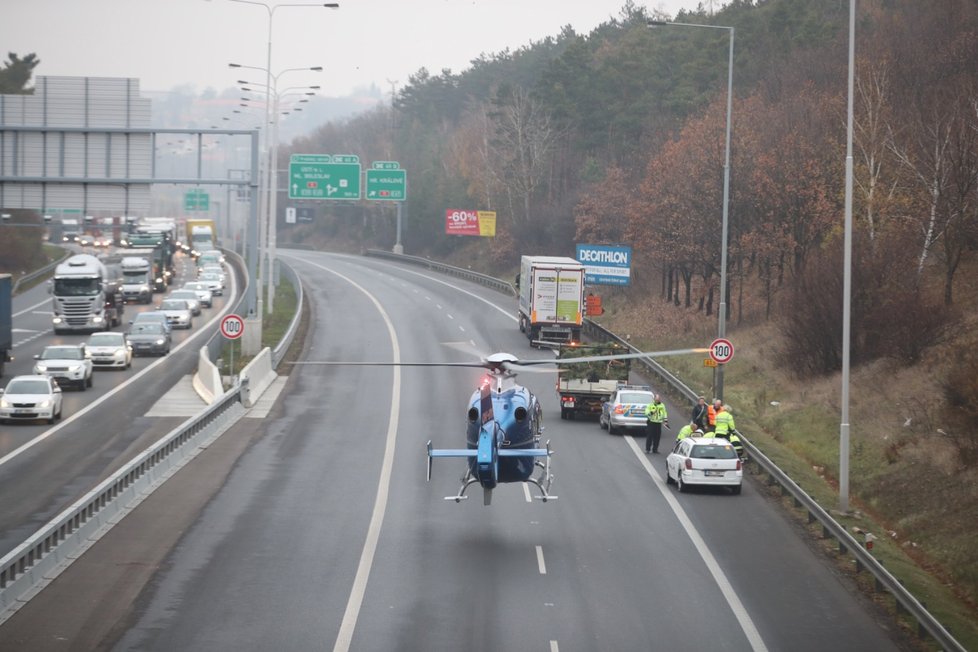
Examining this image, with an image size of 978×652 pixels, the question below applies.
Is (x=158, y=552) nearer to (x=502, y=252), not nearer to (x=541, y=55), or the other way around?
(x=502, y=252)

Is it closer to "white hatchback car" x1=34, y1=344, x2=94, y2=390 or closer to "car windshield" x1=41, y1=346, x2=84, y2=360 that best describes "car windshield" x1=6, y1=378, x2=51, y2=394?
"white hatchback car" x1=34, y1=344, x2=94, y2=390

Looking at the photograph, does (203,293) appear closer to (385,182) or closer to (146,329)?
(385,182)

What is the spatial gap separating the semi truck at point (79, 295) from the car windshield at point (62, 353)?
48.2ft

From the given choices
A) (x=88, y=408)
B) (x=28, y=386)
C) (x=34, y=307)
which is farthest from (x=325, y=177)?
(x=28, y=386)

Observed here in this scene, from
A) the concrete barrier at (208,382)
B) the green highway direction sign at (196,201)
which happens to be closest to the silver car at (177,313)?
the concrete barrier at (208,382)

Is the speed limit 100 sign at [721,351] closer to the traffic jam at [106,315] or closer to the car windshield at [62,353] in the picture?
the traffic jam at [106,315]

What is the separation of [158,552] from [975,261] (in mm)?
38368

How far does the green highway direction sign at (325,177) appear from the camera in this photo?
7894cm

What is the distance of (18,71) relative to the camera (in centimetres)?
11888

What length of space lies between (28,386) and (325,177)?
41.1 meters

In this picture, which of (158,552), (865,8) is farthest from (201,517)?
(865,8)

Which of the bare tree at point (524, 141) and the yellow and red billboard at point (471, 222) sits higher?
the bare tree at point (524, 141)

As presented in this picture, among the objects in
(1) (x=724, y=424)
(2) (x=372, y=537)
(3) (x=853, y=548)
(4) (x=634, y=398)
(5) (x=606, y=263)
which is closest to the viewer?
(3) (x=853, y=548)

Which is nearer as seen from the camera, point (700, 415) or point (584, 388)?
point (700, 415)
